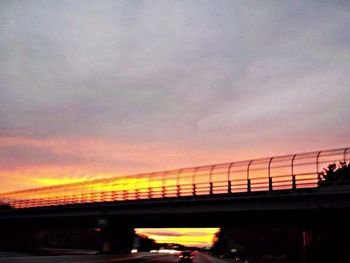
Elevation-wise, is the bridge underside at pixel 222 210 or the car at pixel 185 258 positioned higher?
the bridge underside at pixel 222 210

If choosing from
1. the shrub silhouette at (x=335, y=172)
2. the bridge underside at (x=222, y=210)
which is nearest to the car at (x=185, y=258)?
the bridge underside at (x=222, y=210)

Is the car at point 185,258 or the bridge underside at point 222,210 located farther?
the car at point 185,258

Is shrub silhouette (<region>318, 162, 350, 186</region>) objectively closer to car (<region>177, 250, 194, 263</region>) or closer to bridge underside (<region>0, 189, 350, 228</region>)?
bridge underside (<region>0, 189, 350, 228</region>)

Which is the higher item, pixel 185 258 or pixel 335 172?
pixel 335 172

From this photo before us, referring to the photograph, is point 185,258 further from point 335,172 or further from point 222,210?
point 335,172

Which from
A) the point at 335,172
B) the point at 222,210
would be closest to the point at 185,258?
the point at 222,210

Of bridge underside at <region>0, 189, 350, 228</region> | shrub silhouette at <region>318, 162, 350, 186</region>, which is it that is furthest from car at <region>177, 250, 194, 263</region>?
shrub silhouette at <region>318, 162, 350, 186</region>

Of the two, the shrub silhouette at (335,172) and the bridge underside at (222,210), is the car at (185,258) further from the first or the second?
the shrub silhouette at (335,172)

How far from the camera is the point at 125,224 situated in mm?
76125

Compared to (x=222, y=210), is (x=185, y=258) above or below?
below

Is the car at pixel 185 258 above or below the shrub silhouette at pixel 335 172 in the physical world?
below

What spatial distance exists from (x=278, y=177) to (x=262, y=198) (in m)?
2.45

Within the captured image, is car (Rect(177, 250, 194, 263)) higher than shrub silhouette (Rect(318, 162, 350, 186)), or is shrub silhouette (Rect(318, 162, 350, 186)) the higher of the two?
shrub silhouette (Rect(318, 162, 350, 186))

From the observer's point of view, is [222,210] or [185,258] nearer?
[222,210]
